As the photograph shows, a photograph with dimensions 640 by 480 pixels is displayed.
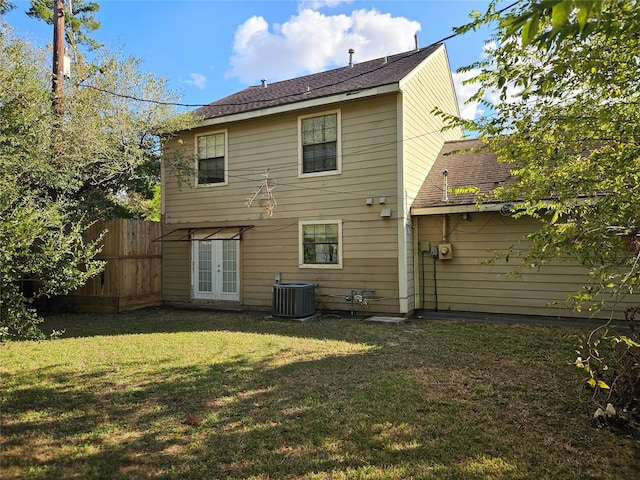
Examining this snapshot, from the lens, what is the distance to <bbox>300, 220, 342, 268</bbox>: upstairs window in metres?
8.77

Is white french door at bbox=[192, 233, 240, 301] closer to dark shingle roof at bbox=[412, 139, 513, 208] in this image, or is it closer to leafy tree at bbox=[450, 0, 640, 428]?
dark shingle roof at bbox=[412, 139, 513, 208]

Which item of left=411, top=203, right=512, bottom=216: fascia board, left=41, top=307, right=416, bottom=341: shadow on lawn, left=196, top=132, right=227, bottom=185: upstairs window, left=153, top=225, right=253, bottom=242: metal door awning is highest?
left=196, top=132, right=227, bottom=185: upstairs window

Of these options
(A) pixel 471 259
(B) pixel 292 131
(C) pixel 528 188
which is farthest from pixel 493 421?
(B) pixel 292 131

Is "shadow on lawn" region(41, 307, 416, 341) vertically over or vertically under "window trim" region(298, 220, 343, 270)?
under

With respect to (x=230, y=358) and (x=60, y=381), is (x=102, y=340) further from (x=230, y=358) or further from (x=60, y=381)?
(x=230, y=358)

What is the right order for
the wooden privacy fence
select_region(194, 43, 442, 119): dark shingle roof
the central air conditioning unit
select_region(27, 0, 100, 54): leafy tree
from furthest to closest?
1. select_region(27, 0, 100, 54): leafy tree
2. the wooden privacy fence
3. select_region(194, 43, 442, 119): dark shingle roof
4. the central air conditioning unit

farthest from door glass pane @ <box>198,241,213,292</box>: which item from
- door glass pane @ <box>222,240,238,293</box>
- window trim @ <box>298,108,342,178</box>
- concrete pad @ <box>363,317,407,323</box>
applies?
concrete pad @ <box>363,317,407,323</box>

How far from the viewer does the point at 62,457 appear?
2.73 meters

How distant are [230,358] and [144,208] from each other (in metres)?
8.96

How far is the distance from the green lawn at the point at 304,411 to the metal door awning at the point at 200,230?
3940 millimetres

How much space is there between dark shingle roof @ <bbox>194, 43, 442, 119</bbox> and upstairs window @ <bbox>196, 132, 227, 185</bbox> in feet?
1.89

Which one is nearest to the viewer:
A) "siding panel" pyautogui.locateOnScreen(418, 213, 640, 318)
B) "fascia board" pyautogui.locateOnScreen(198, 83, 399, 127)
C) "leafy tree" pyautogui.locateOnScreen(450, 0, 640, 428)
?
"leafy tree" pyautogui.locateOnScreen(450, 0, 640, 428)

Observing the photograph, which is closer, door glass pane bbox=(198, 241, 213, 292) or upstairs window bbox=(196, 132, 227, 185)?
upstairs window bbox=(196, 132, 227, 185)

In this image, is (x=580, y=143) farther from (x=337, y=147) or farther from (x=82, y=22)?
(x=82, y=22)
